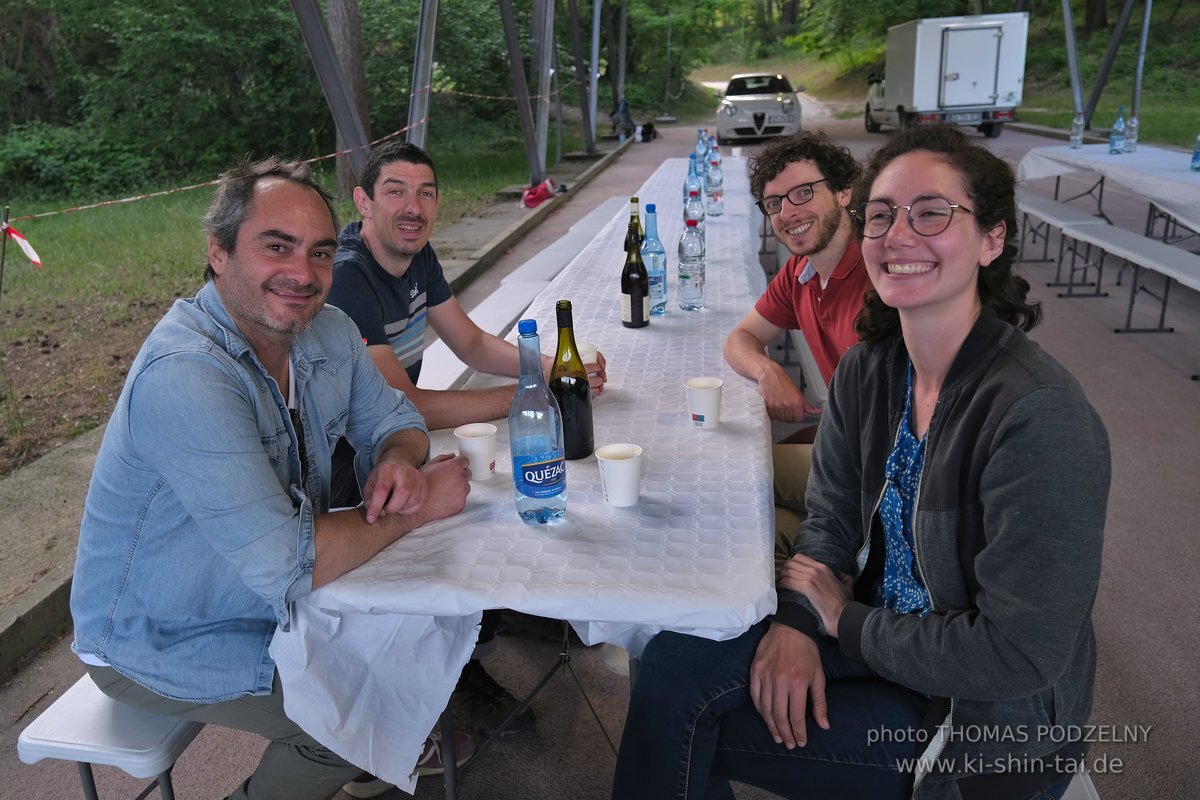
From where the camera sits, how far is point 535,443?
1774 mm

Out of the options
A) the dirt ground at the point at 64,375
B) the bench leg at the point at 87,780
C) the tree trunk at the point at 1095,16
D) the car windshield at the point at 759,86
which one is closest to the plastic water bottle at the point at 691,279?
the bench leg at the point at 87,780

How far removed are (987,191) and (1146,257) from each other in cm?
417

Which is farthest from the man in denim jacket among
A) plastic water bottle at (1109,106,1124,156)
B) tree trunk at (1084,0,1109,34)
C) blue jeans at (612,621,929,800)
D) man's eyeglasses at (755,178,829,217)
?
tree trunk at (1084,0,1109,34)

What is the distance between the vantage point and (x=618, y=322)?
3.05 m

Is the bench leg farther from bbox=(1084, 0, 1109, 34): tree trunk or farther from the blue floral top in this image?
bbox=(1084, 0, 1109, 34): tree trunk

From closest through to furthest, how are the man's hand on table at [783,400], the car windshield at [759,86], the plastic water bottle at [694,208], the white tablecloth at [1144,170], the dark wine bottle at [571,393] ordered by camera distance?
the dark wine bottle at [571,393], the man's hand on table at [783,400], the plastic water bottle at [694,208], the white tablecloth at [1144,170], the car windshield at [759,86]

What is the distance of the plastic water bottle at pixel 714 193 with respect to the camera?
217 inches

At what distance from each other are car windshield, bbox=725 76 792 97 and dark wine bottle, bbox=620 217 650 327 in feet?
49.4

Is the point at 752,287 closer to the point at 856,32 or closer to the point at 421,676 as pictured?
the point at 421,676

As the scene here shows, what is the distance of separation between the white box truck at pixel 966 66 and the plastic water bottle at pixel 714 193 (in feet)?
34.5

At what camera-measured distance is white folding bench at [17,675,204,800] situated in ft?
5.08

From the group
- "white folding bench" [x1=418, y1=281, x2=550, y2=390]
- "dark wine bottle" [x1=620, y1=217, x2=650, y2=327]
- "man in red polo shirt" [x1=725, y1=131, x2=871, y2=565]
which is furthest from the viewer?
"white folding bench" [x1=418, y1=281, x2=550, y2=390]

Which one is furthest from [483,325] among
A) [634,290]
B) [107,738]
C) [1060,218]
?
[1060,218]

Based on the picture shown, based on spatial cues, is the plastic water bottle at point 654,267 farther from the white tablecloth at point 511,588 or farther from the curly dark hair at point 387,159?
the white tablecloth at point 511,588
